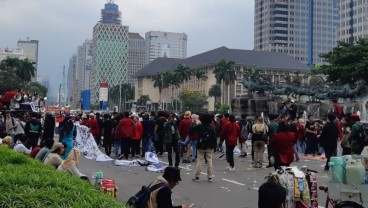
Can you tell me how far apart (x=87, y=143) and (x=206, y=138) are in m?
8.65

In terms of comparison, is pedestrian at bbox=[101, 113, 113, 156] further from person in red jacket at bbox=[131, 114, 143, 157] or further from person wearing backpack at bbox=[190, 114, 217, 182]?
person wearing backpack at bbox=[190, 114, 217, 182]

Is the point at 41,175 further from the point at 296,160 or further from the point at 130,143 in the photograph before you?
the point at 296,160

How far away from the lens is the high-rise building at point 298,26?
538 ft

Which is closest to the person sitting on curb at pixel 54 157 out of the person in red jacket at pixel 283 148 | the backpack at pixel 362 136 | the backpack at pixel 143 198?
the backpack at pixel 143 198

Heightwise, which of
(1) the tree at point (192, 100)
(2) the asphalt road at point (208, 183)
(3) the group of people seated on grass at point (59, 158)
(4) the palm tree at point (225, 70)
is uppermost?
(4) the palm tree at point (225, 70)

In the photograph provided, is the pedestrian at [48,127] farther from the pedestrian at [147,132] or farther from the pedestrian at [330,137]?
the pedestrian at [330,137]

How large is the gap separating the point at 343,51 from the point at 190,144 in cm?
4299

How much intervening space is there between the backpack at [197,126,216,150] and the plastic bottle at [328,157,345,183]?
18.3 ft

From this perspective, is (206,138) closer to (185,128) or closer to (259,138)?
(259,138)

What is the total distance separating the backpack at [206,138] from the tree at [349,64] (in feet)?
142

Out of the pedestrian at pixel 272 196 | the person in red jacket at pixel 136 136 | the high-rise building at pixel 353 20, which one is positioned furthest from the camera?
the high-rise building at pixel 353 20

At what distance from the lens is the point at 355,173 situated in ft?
23.1

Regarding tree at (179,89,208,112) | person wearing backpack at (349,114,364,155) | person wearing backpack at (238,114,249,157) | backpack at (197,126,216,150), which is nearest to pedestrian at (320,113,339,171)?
person wearing backpack at (349,114,364,155)

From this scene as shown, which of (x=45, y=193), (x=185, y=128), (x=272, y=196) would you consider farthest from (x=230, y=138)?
(x=45, y=193)
